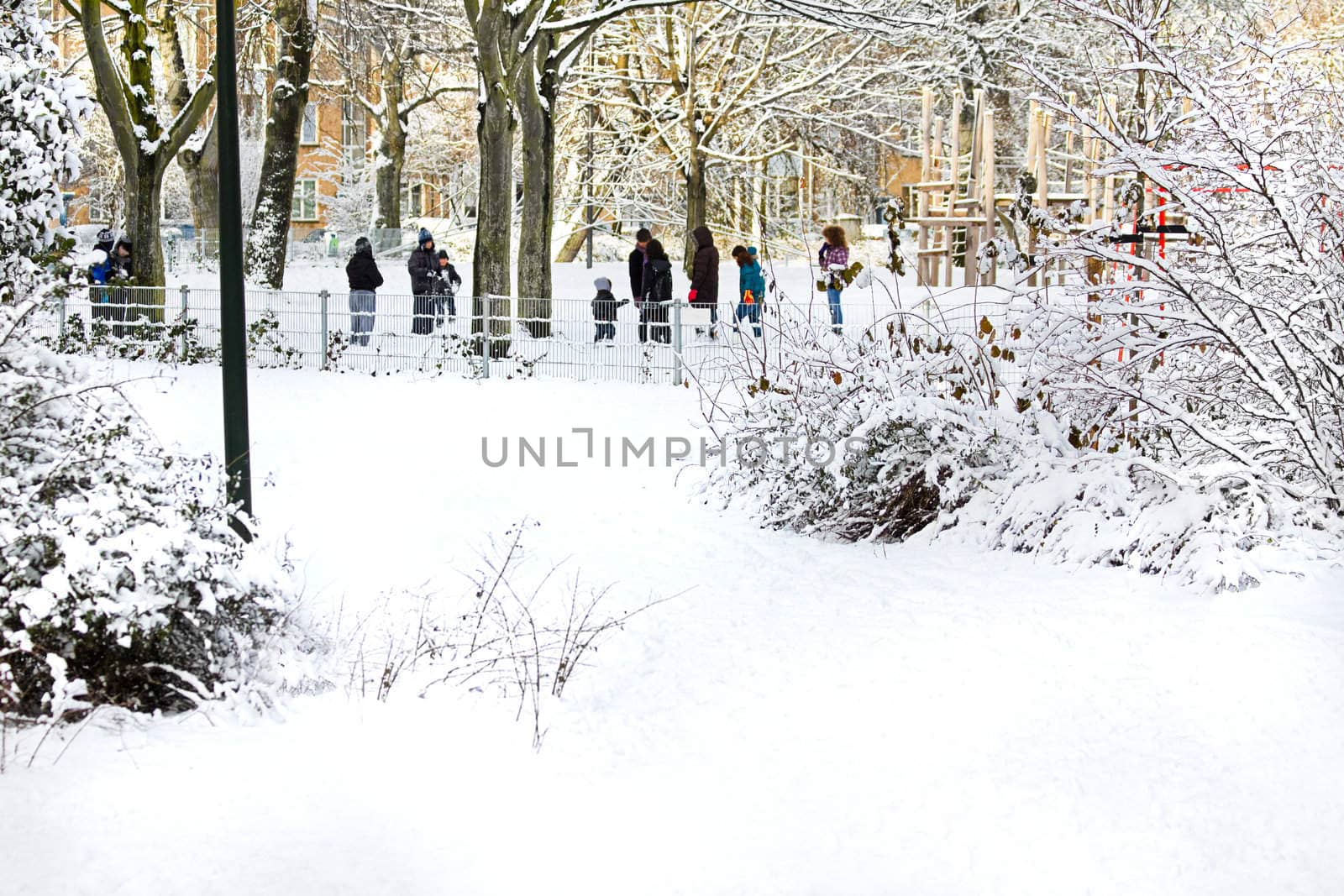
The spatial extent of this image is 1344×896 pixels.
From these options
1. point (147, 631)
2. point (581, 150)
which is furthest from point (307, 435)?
point (581, 150)

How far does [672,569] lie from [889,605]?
1.96 m

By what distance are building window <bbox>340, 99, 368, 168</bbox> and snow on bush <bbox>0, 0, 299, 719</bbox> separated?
1781 inches

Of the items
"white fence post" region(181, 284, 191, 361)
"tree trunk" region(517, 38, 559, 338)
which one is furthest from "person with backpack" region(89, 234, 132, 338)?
"tree trunk" region(517, 38, 559, 338)

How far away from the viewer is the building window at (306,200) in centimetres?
5644

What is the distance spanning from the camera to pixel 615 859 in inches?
218

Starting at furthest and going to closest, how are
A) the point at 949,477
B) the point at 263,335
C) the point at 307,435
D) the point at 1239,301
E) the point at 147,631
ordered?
the point at 263,335 → the point at 307,435 → the point at 949,477 → the point at 1239,301 → the point at 147,631

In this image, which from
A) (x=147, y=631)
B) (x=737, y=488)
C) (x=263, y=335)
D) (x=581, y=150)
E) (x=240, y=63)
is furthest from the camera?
(x=581, y=150)

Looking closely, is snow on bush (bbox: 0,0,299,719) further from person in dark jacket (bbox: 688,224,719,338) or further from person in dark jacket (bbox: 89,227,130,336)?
person in dark jacket (bbox: 688,224,719,338)

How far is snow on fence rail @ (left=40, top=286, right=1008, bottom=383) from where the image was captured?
1862 centimetres

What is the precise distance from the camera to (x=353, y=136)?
54844mm

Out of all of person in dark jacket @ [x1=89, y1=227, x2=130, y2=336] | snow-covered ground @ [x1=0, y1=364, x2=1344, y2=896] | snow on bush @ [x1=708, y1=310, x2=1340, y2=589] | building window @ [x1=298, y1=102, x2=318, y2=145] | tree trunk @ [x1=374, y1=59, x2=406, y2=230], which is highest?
building window @ [x1=298, y1=102, x2=318, y2=145]

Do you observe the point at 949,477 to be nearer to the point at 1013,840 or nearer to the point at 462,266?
the point at 1013,840

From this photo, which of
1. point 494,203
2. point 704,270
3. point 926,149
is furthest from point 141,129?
point 926,149

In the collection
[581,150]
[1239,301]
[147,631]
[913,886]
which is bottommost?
[913,886]
